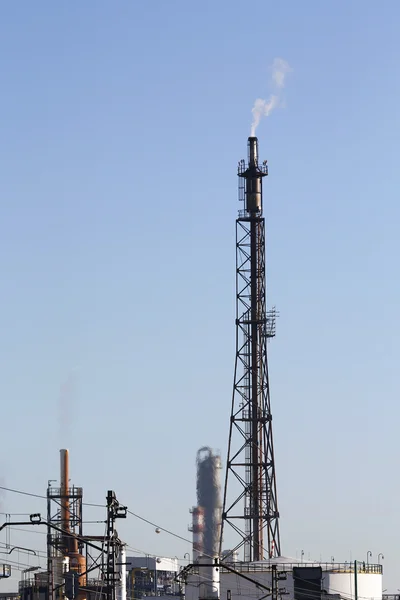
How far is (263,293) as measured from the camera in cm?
10750

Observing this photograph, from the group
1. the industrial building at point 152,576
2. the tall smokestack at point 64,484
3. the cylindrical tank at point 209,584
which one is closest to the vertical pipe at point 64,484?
the tall smokestack at point 64,484

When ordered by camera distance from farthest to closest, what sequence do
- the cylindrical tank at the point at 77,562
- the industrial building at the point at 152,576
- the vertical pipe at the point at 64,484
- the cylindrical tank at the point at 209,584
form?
the industrial building at the point at 152,576 < the vertical pipe at the point at 64,484 < the cylindrical tank at the point at 77,562 < the cylindrical tank at the point at 209,584

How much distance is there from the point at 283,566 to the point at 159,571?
191ft

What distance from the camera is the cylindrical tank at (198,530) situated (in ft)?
370

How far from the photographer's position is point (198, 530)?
11388cm

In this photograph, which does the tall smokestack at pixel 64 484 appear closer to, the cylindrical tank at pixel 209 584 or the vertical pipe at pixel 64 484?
the vertical pipe at pixel 64 484

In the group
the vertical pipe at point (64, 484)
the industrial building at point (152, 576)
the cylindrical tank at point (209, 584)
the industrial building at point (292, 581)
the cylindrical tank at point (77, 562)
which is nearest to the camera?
the cylindrical tank at point (209, 584)

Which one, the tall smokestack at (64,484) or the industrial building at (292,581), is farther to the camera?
the tall smokestack at (64,484)

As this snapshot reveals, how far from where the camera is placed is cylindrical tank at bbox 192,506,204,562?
113 meters

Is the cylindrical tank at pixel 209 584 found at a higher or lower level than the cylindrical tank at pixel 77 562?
lower

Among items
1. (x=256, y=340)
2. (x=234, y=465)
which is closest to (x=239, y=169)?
(x=256, y=340)

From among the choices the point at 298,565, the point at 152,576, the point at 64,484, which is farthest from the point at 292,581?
the point at 152,576

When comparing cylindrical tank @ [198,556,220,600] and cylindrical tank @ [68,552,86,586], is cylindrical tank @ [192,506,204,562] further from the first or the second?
cylindrical tank @ [198,556,220,600]

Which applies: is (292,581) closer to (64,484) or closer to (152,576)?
(64,484)
